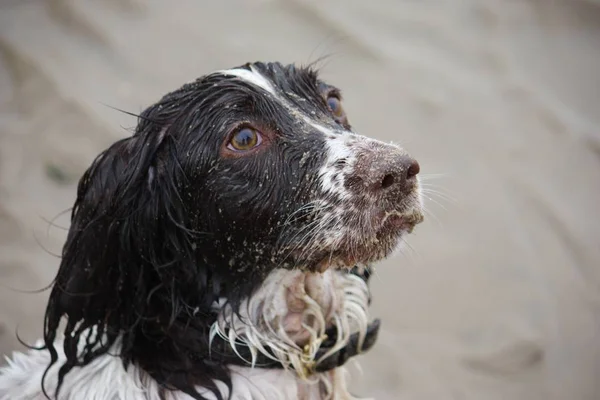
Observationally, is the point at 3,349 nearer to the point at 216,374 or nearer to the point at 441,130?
the point at 216,374

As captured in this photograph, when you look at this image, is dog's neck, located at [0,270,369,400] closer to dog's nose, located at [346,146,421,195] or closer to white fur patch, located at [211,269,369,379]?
white fur patch, located at [211,269,369,379]

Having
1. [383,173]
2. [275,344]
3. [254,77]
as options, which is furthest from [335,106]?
[275,344]

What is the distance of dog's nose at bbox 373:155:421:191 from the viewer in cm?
246

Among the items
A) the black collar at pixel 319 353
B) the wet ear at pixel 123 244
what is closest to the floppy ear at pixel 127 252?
the wet ear at pixel 123 244

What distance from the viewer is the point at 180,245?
271cm

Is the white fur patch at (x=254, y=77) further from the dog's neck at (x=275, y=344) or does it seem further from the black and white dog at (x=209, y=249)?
the dog's neck at (x=275, y=344)

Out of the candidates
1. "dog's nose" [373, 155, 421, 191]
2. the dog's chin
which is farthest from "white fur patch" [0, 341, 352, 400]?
"dog's nose" [373, 155, 421, 191]

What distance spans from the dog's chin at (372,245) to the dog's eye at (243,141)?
0.42 meters

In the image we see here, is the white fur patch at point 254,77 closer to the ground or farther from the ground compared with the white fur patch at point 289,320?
farther from the ground

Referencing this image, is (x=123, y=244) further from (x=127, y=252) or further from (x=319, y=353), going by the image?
(x=319, y=353)

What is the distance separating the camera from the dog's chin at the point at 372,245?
100 inches

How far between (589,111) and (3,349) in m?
3.88

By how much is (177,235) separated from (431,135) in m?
2.95

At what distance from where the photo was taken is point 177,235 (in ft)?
8.90
